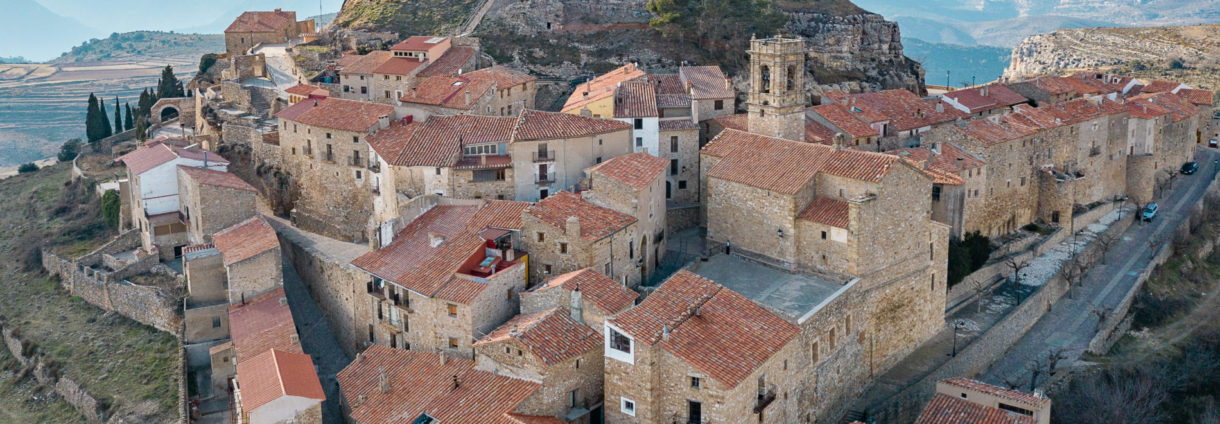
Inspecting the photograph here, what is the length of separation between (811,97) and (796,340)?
33949 millimetres

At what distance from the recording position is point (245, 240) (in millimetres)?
42688

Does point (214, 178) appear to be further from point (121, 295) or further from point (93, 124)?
point (93, 124)

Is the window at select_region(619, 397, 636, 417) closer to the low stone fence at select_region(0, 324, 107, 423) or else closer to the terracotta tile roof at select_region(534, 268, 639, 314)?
the terracotta tile roof at select_region(534, 268, 639, 314)

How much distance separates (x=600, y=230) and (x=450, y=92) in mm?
16942

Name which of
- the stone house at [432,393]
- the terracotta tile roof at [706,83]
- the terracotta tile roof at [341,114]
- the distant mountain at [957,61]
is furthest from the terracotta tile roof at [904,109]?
the distant mountain at [957,61]

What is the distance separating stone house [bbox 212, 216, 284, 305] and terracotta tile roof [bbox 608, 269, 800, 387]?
17.4m

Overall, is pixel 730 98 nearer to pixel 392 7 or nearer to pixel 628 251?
pixel 628 251

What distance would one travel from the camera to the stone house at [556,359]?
30656 millimetres

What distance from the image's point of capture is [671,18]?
68.1m

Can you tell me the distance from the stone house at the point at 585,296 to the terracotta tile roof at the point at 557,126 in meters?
9.48

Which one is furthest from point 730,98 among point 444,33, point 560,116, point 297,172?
point 444,33

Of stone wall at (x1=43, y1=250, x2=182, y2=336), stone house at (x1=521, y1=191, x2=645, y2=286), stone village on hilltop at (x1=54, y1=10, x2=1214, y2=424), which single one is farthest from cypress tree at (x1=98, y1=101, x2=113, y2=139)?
stone house at (x1=521, y1=191, x2=645, y2=286)

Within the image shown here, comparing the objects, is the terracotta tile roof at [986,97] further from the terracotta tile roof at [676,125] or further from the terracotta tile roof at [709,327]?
the terracotta tile roof at [709,327]

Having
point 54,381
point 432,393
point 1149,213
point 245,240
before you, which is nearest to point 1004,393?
point 432,393
